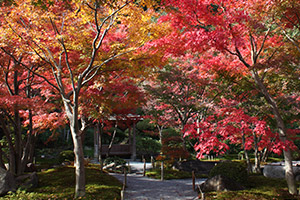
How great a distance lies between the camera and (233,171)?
8.39m

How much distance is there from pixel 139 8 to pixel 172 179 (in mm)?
7848

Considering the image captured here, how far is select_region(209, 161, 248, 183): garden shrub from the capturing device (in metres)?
8.33

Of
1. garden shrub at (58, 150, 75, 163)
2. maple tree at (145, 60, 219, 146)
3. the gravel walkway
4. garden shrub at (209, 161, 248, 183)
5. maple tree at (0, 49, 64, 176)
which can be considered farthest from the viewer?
garden shrub at (58, 150, 75, 163)

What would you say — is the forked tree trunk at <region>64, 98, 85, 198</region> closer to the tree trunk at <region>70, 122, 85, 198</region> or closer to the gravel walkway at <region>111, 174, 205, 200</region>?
the tree trunk at <region>70, 122, 85, 198</region>

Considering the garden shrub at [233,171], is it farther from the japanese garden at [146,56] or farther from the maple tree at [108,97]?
the maple tree at [108,97]

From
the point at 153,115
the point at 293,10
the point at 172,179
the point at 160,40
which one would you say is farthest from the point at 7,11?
the point at 153,115

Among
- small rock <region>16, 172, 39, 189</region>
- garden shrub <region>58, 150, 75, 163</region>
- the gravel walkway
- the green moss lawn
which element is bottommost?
the gravel walkway

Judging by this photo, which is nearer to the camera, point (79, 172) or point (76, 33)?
point (79, 172)

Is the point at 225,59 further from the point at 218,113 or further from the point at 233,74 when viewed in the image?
the point at 218,113

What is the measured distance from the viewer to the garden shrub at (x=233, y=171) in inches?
328

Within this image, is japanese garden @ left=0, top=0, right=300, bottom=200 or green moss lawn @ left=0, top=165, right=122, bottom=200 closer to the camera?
japanese garden @ left=0, top=0, right=300, bottom=200

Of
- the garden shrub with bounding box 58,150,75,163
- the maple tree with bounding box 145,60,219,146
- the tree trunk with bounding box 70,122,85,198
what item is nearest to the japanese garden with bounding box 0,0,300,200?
the tree trunk with bounding box 70,122,85,198

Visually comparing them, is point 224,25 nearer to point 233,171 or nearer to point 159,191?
point 233,171

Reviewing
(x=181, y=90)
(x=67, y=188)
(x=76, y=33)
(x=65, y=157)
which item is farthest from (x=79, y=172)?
(x=181, y=90)
